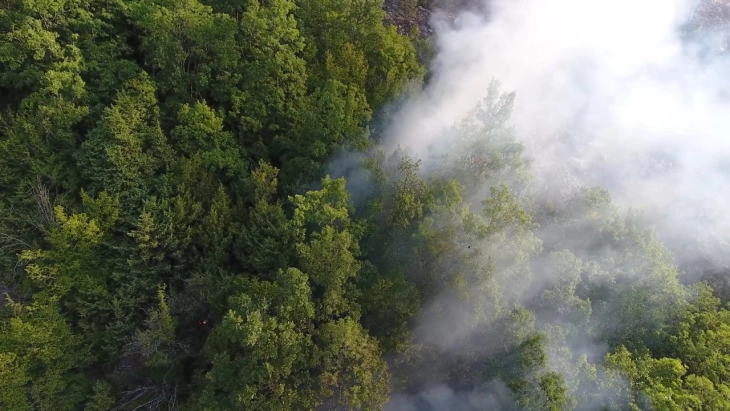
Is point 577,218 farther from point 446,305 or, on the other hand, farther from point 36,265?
point 36,265

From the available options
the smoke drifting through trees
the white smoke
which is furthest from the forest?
the white smoke

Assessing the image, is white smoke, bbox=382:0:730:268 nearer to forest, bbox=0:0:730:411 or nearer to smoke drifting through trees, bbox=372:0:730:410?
smoke drifting through trees, bbox=372:0:730:410

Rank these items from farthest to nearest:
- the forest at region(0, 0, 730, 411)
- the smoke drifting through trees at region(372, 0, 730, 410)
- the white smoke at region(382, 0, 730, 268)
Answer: the white smoke at region(382, 0, 730, 268) < the smoke drifting through trees at region(372, 0, 730, 410) < the forest at region(0, 0, 730, 411)

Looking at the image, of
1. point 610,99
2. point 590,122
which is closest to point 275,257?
point 590,122

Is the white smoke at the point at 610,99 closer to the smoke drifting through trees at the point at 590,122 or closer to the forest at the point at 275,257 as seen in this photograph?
the smoke drifting through trees at the point at 590,122

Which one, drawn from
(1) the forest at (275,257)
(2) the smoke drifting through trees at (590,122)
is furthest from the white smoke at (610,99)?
(1) the forest at (275,257)

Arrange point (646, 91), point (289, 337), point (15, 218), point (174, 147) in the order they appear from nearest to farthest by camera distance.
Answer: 1. point (289, 337)
2. point (15, 218)
3. point (174, 147)
4. point (646, 91)

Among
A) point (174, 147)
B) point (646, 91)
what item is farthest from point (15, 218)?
Result: point (646, 91)

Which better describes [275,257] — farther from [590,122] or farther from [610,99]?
[610,99]
